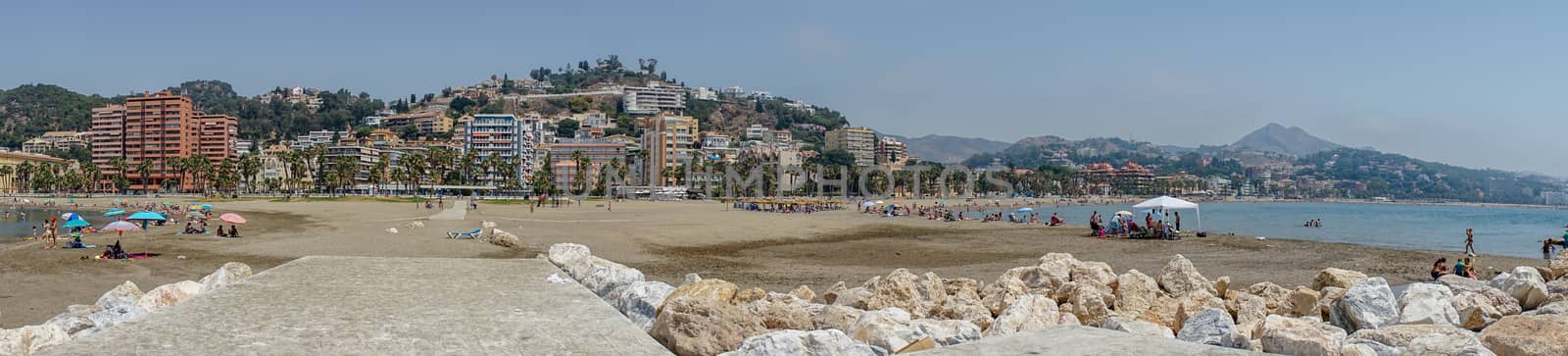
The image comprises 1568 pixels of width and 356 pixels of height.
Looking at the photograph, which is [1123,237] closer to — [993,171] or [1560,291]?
[1560,291]

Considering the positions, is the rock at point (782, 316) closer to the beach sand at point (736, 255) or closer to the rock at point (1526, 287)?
the beach sand at point (736, 255)

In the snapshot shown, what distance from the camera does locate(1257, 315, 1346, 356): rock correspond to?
5422 mm

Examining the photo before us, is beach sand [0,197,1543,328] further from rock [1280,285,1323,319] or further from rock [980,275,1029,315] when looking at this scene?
rock [1280,285,1323,319]

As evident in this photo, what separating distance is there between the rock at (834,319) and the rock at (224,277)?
20.9 ft

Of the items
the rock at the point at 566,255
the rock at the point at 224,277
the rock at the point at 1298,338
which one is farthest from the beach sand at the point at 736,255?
the rock at the point at 1298,338

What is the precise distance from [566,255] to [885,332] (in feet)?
23.5

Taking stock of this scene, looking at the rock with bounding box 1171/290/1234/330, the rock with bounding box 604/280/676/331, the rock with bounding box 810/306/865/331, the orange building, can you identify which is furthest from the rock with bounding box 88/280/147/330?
the orange building

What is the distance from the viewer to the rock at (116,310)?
7.34 metres

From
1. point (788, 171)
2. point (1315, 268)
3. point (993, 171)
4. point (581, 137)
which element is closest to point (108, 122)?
point (581, 137)

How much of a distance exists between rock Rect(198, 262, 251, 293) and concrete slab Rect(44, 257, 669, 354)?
217 millimetres

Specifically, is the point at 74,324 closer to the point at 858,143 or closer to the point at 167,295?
the point at 167,295

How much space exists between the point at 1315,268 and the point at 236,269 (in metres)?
19.0

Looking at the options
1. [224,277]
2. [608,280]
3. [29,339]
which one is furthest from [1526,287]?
[224,277]

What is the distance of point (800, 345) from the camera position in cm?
561
